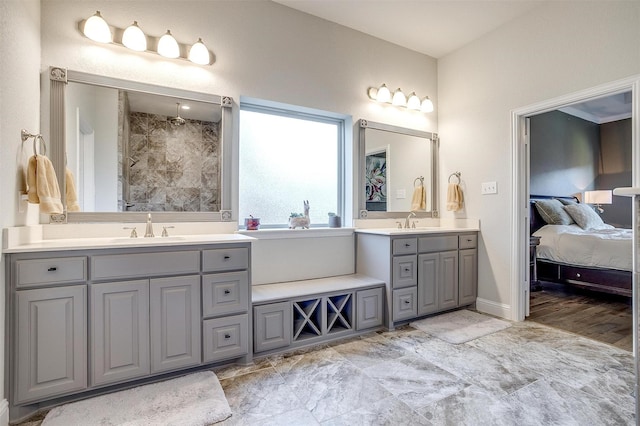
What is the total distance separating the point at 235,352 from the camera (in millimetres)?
2100

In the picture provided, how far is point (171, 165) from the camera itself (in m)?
2.38

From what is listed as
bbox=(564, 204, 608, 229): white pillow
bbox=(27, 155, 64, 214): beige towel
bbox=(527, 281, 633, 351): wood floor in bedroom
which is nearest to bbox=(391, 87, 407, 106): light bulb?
bbox=(527, 281, 633, 351): wood floor in bedroom

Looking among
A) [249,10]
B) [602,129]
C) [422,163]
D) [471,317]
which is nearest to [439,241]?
[471,317]

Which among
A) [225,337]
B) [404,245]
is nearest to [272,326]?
[225,337]

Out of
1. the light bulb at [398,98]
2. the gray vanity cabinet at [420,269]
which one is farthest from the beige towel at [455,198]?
the light bulb at [398,98]

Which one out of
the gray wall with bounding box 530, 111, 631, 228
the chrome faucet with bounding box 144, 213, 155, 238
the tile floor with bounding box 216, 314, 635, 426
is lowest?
the tile floor with bounding box 216, 314, 635, 426

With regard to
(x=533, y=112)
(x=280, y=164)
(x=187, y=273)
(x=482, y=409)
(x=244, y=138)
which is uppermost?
(x=533, y=112)

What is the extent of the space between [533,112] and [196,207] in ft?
10.00

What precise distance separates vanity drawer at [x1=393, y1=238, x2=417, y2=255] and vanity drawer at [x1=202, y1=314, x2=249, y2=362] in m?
1.37

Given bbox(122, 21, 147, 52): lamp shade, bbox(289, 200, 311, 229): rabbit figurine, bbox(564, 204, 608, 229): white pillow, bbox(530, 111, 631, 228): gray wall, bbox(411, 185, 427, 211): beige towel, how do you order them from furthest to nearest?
bbox(530, 111, 631, 228): gray wall → bbox(564, 204, 608, 229): white pillow → bbox(411, 185, 427, 211): beige towel → bbox(289, 200, 311, 229): rabbit figurine → bbox(122, 21, 147, 52): lamp shade

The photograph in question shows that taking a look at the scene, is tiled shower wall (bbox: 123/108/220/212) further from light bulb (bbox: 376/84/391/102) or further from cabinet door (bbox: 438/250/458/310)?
cabinet door (bbox: 438/250/458/310)

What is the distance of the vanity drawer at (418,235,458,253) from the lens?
2950 mm

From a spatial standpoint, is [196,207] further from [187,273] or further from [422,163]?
[422,163]

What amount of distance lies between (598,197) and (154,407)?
21.9 feet
